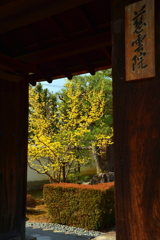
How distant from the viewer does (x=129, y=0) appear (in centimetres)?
158

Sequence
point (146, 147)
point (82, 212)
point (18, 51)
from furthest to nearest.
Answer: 1. point (82, 212)
2. point (18, 51)
3. point (146, 147)

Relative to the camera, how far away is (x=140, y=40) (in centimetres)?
149

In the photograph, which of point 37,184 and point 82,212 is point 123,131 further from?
point 37,184

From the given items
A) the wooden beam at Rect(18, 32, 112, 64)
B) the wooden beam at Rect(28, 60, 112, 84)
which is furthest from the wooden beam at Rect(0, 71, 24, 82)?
the wooden beam at Rect(28, 60, 112, 84)

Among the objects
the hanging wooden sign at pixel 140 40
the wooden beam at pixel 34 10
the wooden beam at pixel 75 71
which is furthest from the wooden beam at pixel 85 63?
the hanging wooden sign at pixel 140 40

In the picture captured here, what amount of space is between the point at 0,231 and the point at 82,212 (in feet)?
11.1

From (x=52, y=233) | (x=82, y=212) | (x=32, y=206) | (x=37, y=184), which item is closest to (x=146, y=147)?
(x=52, y=233)

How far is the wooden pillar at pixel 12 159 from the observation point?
11.0 ft

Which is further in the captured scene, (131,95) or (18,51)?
(18,51)

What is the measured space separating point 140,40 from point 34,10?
40.3 inches

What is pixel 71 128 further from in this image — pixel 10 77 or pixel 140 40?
pixel 140 40

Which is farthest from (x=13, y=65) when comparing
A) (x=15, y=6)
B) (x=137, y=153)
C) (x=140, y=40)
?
(x=137, y=153)

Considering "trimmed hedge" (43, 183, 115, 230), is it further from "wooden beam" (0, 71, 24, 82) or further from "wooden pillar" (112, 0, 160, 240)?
"wooden pillar" (112, 0, 160, 240)

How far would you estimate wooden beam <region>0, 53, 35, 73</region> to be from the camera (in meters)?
3.36
